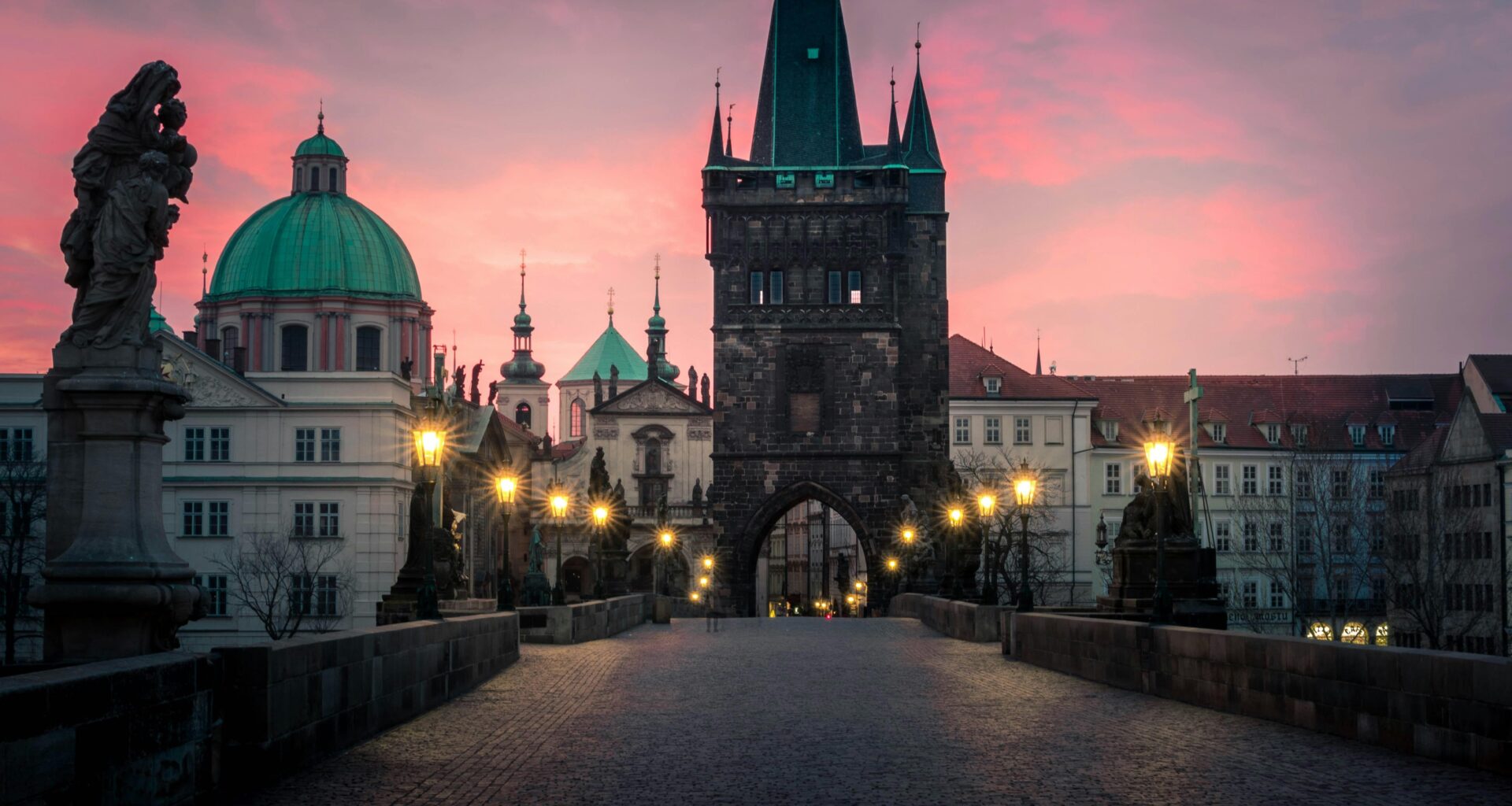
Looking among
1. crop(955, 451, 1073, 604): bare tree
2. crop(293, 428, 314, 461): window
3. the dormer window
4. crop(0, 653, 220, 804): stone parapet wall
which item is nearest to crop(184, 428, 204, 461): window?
crop(293, 428, 314, 461): window

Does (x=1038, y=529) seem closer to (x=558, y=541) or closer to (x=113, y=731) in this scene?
(x=558, y=541)

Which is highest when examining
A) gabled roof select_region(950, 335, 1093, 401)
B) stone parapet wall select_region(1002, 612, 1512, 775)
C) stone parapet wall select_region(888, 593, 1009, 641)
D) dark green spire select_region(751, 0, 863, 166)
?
dark green spire select_region(751, 0, 863, 166)

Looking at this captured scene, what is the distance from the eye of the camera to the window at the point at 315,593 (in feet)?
225

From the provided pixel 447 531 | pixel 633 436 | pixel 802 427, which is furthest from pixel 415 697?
pixel 633 436

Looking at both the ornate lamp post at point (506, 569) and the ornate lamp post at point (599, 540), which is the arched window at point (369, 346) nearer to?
the ornate lamp post at point (599, 540)

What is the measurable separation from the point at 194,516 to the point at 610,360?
95.1 meters

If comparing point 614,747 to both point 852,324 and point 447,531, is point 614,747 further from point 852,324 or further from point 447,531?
point 852,324

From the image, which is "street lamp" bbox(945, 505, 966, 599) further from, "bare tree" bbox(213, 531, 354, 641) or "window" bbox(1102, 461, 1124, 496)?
"window" bbox(1102, 461, 1124, 496)

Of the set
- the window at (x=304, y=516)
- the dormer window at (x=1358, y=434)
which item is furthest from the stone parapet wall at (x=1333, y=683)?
the dormer window at (x=1358, y=434)

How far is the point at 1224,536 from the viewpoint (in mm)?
89500

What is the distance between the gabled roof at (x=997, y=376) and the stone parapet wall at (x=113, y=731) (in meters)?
77.5

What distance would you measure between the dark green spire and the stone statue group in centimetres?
6250

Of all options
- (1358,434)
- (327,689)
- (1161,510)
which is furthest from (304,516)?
(327,689)

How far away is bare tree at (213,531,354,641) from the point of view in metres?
68.2
